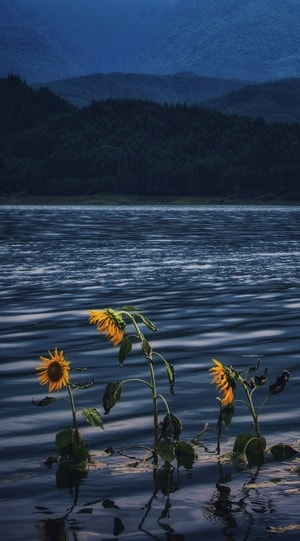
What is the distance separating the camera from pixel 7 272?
2119 inches

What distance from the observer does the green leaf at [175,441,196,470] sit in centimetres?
1345

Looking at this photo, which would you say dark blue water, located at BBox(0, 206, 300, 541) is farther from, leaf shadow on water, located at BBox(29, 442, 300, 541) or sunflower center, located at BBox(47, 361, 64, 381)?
sunflower center, located at BBox(47, 361, 64, 381)

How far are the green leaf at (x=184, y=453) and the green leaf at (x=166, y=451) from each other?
0.26 metres

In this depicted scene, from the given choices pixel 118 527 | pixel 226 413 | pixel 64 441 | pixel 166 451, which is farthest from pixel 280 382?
pixel 118 527

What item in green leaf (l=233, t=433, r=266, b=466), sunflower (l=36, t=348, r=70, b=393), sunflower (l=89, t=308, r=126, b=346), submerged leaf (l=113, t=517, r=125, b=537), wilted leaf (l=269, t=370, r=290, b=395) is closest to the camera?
submerged leaf (l=113, t=517, r=125, b=537)

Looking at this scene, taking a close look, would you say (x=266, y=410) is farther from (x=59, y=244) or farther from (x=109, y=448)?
(x=59, y=244)

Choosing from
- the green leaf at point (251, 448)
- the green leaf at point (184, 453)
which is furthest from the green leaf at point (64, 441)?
the green leaf at point (251, 448)

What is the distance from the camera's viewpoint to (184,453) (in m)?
13.5

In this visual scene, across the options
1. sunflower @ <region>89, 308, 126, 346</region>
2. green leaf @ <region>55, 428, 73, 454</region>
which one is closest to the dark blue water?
green leaf @ <region>55, 428, 73, 454</region>

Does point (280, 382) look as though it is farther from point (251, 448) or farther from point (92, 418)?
point (92, 418)

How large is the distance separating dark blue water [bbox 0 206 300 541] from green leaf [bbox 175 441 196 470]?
0.14m

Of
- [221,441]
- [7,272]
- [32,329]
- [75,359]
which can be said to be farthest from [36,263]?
[221,441]

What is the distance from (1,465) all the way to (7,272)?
134ft

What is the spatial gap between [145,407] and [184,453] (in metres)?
3.97
